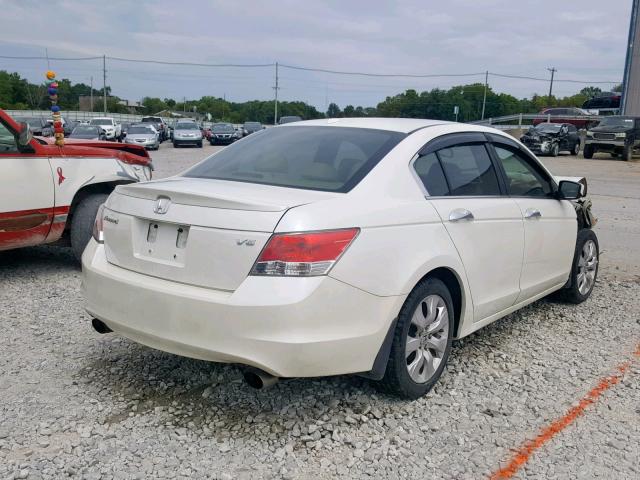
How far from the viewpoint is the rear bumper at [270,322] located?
9.37 ft

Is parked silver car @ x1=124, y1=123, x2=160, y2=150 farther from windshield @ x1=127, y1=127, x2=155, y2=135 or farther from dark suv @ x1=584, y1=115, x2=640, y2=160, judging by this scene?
dark suv @ x1=584, y1=115, x2=640, y2=160

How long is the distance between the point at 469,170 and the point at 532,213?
28.1 inches

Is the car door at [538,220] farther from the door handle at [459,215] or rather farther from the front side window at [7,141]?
the front side window at [7,141]

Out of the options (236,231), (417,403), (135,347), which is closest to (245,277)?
(236,231)

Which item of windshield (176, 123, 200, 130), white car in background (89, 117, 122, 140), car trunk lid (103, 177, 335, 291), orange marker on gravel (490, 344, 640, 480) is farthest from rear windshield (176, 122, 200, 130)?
orange marker on gravel (490, 344, 640, 480)

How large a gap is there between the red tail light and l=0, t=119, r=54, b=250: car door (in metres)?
3.59

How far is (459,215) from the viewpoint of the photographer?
3.70m

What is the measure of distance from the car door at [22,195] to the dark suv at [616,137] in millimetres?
25985

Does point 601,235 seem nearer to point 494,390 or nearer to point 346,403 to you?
point 494,390

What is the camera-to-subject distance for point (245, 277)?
9.59ft

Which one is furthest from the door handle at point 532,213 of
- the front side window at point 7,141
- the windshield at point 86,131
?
the windshield at point 86,131

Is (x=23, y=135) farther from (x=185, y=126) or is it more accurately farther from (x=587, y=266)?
(x=185, y=126)

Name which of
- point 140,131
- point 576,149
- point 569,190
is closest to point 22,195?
point 569,190

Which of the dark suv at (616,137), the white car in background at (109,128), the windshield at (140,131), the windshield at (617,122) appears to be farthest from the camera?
the white car in background at (109,128)
